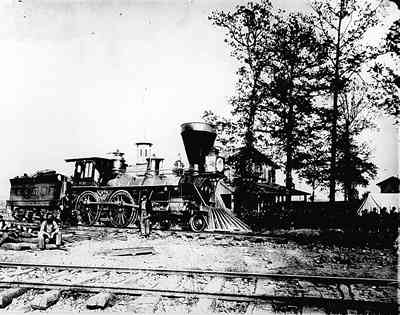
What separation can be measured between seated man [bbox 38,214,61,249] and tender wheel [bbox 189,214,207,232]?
5.13 m

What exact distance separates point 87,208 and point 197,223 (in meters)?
5.28

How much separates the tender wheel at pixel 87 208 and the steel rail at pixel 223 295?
928 centimetres

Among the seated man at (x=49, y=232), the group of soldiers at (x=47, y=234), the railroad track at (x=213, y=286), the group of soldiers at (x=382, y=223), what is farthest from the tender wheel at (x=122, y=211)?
the group of soldiers at (x=382, y=223)

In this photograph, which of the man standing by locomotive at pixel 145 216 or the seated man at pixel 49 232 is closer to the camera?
the seated man at pixel 49 232

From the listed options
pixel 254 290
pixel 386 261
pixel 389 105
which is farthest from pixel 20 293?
pixel 389 105

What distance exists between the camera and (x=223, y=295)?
16.4 ft

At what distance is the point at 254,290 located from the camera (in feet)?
18.1

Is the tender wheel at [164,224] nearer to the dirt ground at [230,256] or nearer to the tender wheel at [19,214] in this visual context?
the dirt ground at [230,256]

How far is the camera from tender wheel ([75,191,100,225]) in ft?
49.1

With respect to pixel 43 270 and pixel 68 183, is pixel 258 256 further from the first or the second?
pixel 68 183

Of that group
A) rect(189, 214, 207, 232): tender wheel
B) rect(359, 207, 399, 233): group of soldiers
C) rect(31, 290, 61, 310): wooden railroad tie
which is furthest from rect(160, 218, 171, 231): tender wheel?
rect(31, 290, 61, 310): wooden railroad tie

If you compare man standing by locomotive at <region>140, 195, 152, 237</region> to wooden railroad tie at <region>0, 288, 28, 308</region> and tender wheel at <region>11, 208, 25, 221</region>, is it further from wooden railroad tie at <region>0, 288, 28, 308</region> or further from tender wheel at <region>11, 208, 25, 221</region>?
tender wheel at <region>11, 208, 25, 221</region>

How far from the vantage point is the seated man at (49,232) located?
9.17 meters

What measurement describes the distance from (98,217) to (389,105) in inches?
483
